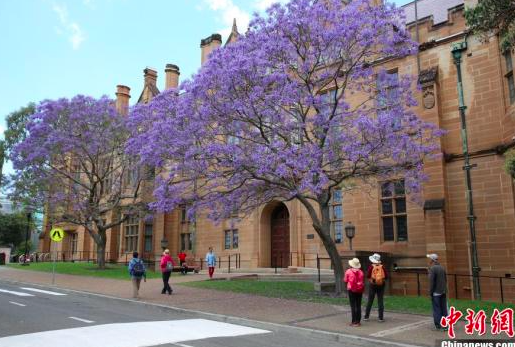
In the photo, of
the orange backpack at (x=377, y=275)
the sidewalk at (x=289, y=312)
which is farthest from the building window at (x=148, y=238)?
the orange backpack at (x=377, y=275)

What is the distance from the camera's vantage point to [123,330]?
32.3 feet

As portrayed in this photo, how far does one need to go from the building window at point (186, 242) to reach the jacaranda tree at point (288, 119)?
16.9 m

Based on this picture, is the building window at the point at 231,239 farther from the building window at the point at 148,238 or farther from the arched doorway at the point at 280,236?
the building window at the point at 148,238

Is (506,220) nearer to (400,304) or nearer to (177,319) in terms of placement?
(400,304)

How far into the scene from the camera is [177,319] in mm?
12094

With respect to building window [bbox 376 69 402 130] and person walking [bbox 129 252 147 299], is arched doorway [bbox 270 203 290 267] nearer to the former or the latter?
person walking [bbox 129 252 147 299]

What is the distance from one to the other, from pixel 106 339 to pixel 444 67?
1784cm

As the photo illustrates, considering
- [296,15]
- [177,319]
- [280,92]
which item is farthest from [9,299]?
[296,15]

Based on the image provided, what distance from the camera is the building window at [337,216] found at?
2342 cm

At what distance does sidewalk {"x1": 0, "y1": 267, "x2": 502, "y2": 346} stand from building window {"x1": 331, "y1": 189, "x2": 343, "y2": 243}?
8276 mm

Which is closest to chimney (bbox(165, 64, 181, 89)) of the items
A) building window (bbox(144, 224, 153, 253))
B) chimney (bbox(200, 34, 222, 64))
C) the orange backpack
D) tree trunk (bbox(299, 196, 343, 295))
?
chimney (bbox(200, 34, 222, 64))

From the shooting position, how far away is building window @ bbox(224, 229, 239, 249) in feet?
94.5

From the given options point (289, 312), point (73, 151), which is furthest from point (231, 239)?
point (289, 312)

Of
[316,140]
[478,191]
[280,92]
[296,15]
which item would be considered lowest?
[478,191]
